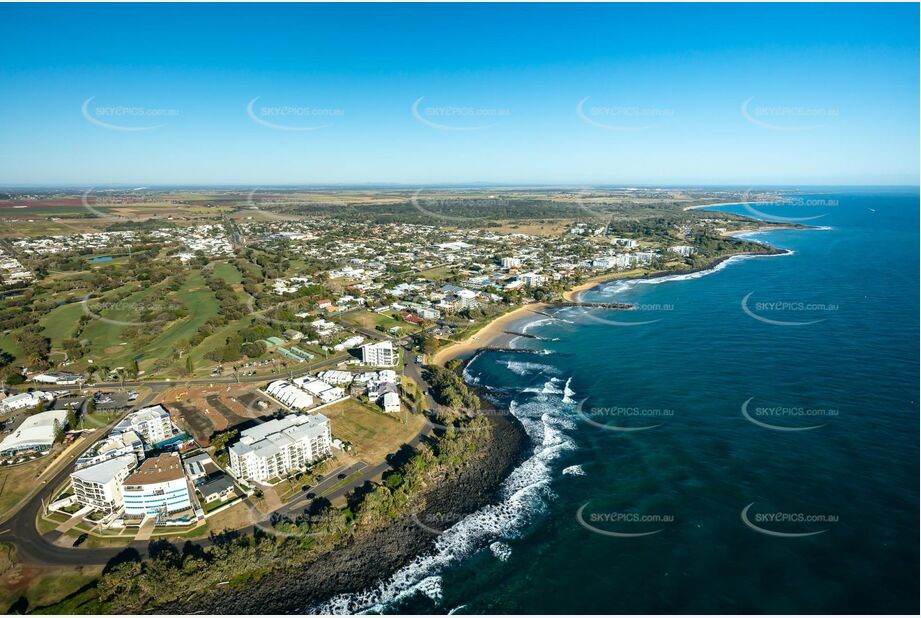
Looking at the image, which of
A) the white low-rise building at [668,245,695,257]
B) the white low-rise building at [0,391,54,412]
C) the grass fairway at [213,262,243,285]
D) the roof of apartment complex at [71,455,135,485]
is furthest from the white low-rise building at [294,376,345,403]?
the white low-rise building at [668,245,695,257]

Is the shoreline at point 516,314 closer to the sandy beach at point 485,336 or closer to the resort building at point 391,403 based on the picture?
the sandy beach at point 485,336

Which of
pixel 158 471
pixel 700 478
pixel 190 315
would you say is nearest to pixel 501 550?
pixel 700 478

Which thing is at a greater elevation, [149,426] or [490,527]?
[149,426]

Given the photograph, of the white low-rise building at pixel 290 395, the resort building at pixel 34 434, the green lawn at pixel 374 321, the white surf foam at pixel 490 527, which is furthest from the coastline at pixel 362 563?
the green lawn at pixel 374 321

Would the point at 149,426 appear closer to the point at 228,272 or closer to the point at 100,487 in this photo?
the point at 100,487

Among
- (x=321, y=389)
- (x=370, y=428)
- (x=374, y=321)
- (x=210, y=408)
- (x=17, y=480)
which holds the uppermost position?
(x=374, y=321)

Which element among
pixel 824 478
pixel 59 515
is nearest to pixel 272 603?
pixel 59 515

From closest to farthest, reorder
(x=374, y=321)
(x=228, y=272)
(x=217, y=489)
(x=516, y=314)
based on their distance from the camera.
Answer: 1. (x=217, y=489)
2. (x=374, y=321)
3. (x=516, y=314)
4. (x=228, y=272)
